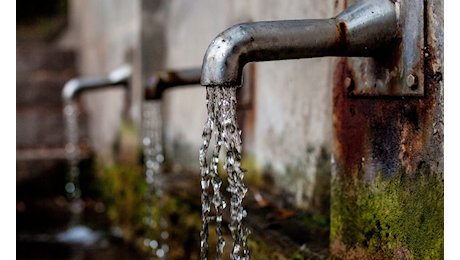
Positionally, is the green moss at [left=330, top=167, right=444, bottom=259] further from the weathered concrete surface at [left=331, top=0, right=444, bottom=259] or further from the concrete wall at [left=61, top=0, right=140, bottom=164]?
the concrete wall at [left=61, top=0, right=140, bottom=164]

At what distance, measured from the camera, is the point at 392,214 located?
4.35 ft

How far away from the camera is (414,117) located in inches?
49.1

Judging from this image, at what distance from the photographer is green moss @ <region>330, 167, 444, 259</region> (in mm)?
1214

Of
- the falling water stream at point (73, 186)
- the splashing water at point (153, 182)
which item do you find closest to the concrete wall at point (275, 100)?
the splashing water at point (153, 182)

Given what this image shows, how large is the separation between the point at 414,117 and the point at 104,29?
464 cm

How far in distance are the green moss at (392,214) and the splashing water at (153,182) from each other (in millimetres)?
1985

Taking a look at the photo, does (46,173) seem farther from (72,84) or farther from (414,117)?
(414,117)

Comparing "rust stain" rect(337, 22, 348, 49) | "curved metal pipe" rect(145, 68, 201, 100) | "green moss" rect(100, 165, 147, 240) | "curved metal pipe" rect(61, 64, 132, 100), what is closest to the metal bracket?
"rust stain" rect(337, 22, 348, 49)

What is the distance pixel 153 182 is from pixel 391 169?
2515 mm

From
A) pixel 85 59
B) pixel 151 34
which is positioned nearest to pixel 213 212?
pixel 151 34

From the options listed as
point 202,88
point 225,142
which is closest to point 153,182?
point 202,88

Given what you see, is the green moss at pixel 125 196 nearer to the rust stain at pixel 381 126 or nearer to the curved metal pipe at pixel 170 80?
the curved metal pipe at pixel 170 80

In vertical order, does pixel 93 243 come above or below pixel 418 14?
below
